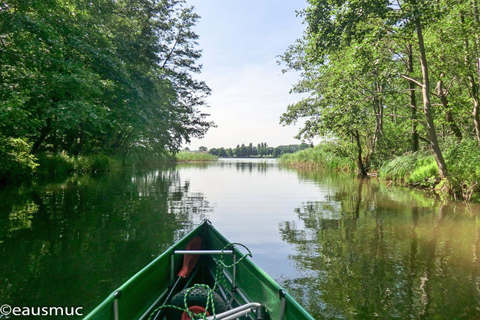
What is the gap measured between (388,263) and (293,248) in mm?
1722

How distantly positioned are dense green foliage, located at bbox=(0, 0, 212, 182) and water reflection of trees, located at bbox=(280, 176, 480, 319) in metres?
10.2

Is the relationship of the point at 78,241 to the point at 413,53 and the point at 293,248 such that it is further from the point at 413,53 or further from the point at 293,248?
the point at 413,53

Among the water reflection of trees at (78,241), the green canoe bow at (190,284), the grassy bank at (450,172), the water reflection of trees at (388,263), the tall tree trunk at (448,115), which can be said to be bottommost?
the water reflection of trees at (388,263)

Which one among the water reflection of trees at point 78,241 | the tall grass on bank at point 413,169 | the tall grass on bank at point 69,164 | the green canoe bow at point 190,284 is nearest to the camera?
the green canoe bow at point 190,284

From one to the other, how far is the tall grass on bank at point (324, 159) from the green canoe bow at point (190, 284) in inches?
864

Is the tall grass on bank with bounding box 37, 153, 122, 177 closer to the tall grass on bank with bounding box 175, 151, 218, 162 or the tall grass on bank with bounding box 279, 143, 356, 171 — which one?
the tall grass on bank with bounding box 279, 143, 356, 171

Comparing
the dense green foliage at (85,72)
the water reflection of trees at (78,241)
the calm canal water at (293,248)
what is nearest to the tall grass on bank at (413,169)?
the calm canal water at (293,248)

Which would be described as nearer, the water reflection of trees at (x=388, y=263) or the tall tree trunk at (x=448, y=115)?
the water reflection of trees at (x=388, y=263)

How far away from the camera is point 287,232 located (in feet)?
23.9

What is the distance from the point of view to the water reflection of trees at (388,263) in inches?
141

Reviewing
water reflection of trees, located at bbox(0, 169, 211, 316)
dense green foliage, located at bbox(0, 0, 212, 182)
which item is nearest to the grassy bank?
water reflection of trees, located at bbox(0, 169, 211, 316)

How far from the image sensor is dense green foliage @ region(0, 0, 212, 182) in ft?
37.6

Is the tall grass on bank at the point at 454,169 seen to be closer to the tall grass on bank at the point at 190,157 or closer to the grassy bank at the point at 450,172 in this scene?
the grassy bank at the point at 450,172

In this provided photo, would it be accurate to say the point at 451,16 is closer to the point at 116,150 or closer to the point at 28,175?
the point at 28,175
